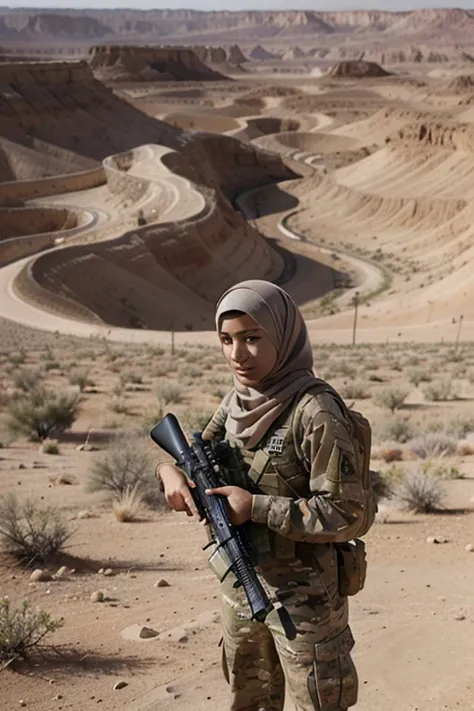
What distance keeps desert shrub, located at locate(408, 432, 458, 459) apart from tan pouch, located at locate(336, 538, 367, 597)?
6230 mm

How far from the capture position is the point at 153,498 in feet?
25.4

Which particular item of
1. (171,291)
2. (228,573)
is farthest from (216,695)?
(171,291)

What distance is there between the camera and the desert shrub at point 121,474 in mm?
7887

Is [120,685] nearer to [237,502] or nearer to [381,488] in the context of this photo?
[237,502]

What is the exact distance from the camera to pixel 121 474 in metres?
7.95

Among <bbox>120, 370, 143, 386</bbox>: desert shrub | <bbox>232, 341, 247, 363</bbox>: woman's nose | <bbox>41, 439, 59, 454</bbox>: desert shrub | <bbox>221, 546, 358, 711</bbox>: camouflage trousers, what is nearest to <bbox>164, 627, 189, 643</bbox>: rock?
<bbox>221, 546, 358, 711</bbox>: camouflage trousers

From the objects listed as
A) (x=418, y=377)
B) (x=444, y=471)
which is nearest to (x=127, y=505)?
(x=444, y=471)

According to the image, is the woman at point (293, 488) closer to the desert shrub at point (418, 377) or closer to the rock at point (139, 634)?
the rock at point (139, 634)

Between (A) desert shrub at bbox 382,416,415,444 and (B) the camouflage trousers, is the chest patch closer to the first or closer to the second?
(B) the camouflage trousers

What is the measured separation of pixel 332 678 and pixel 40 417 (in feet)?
26.9

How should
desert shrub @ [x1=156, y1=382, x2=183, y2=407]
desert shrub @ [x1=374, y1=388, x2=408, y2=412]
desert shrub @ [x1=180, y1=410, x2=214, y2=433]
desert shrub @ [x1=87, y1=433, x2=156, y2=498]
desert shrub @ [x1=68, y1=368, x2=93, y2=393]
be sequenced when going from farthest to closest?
desert shrub @ [x1=68, y1=368, x2=93, y2=393], desert shrub @ [x1=156, y1=382, x2=183, y2=407], desert shrub @ [x1=374, y1=388, x2=408, y2=412], desert shrub @ [x1=180, y1=410, x2=214, y2=433], desert shrub @ [x1=87, y1=433, x2=156, y2=498]

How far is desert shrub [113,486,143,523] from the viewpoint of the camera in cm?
721

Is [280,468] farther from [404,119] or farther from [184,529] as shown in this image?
[404,119]

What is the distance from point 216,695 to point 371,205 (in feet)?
153
